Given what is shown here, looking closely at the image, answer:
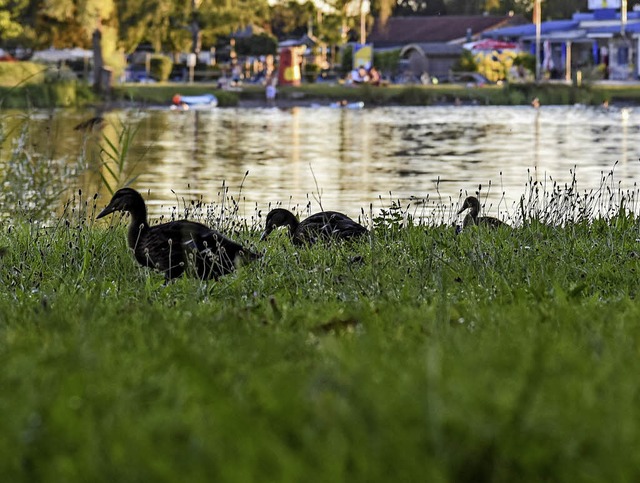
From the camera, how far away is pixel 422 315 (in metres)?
6.02

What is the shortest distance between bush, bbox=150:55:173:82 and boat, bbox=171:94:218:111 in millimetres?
19166

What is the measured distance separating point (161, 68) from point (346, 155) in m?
52.9

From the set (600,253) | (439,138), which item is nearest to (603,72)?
(439,138)

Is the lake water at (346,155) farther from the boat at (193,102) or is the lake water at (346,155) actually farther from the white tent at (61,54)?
the white tent at (61,54)

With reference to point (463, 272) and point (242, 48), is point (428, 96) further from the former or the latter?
point (463, 272)

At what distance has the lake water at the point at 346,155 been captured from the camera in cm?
2028

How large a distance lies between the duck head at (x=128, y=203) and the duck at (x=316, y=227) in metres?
1.37

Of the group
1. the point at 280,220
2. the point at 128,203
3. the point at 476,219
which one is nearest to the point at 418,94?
the point at 476,219

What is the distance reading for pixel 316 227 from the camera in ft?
36.0

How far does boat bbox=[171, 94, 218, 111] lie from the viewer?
6099 centimetres

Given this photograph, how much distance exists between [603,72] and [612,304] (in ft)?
269

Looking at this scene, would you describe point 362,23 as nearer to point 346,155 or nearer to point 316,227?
point 346,155

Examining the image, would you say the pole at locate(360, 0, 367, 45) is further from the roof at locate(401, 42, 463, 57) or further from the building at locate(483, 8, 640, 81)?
the building at locate(483, 8, 640, 81)

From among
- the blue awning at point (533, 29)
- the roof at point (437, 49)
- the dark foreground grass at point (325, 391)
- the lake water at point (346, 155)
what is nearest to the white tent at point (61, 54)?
the roof at point (437, 49)
